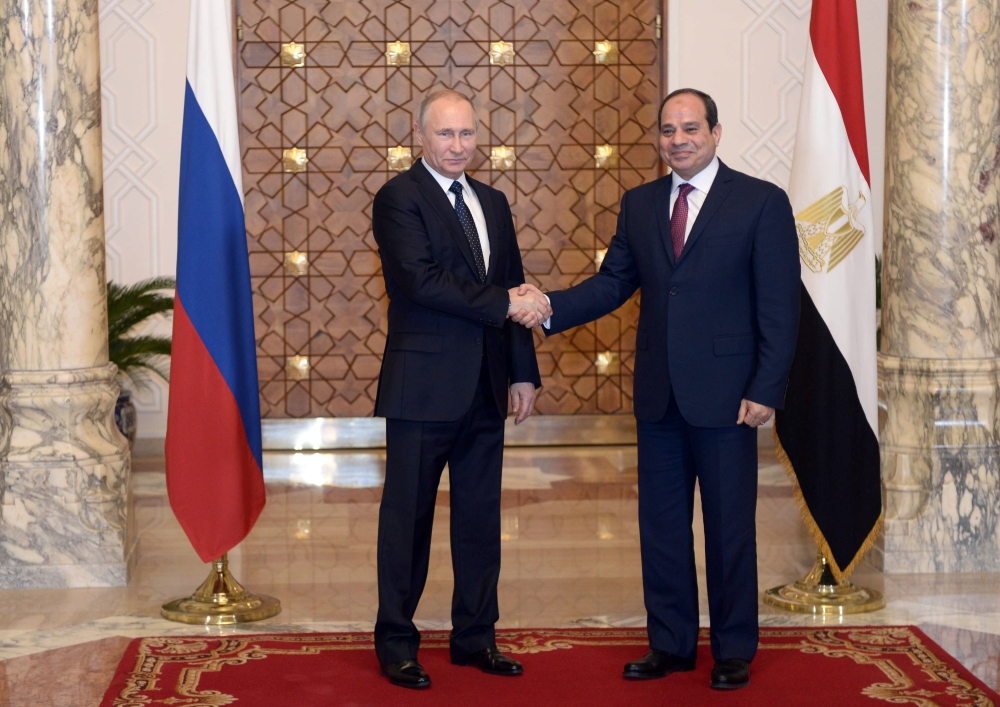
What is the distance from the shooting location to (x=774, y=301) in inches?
149

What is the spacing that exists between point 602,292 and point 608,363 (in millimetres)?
4737

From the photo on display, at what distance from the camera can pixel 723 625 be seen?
3914 millimetres

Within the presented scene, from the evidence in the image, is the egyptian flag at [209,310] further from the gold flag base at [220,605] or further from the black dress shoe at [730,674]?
the black dress shoe at [730,674]

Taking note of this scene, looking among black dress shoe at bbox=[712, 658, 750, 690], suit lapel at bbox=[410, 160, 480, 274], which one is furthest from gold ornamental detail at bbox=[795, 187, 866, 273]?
black dress shoe at bbox=[712, 658, 750, 690]

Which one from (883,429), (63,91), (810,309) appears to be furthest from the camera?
(883,429)

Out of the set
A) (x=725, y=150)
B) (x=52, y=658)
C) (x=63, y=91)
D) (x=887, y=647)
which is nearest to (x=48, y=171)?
(x=63, y=91)

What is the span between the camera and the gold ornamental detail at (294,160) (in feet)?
28.6

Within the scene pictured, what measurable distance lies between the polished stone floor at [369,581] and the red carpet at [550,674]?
157 mm

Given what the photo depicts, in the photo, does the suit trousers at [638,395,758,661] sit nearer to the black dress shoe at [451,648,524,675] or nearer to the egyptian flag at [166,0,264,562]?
the black dress shoe at [451,648,524,675]

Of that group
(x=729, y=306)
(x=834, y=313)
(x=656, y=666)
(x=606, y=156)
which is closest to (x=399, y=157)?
(x=606, y=156)

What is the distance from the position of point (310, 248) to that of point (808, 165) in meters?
4.86

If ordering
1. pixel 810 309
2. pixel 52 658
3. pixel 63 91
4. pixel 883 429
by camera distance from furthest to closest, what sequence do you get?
pixel 883 429, pixel 63 91, pixel 810 309, pixel 52 658

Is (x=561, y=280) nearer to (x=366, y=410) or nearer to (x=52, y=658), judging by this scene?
(x=366, y=410)

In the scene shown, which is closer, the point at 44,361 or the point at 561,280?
the point at 44,361
